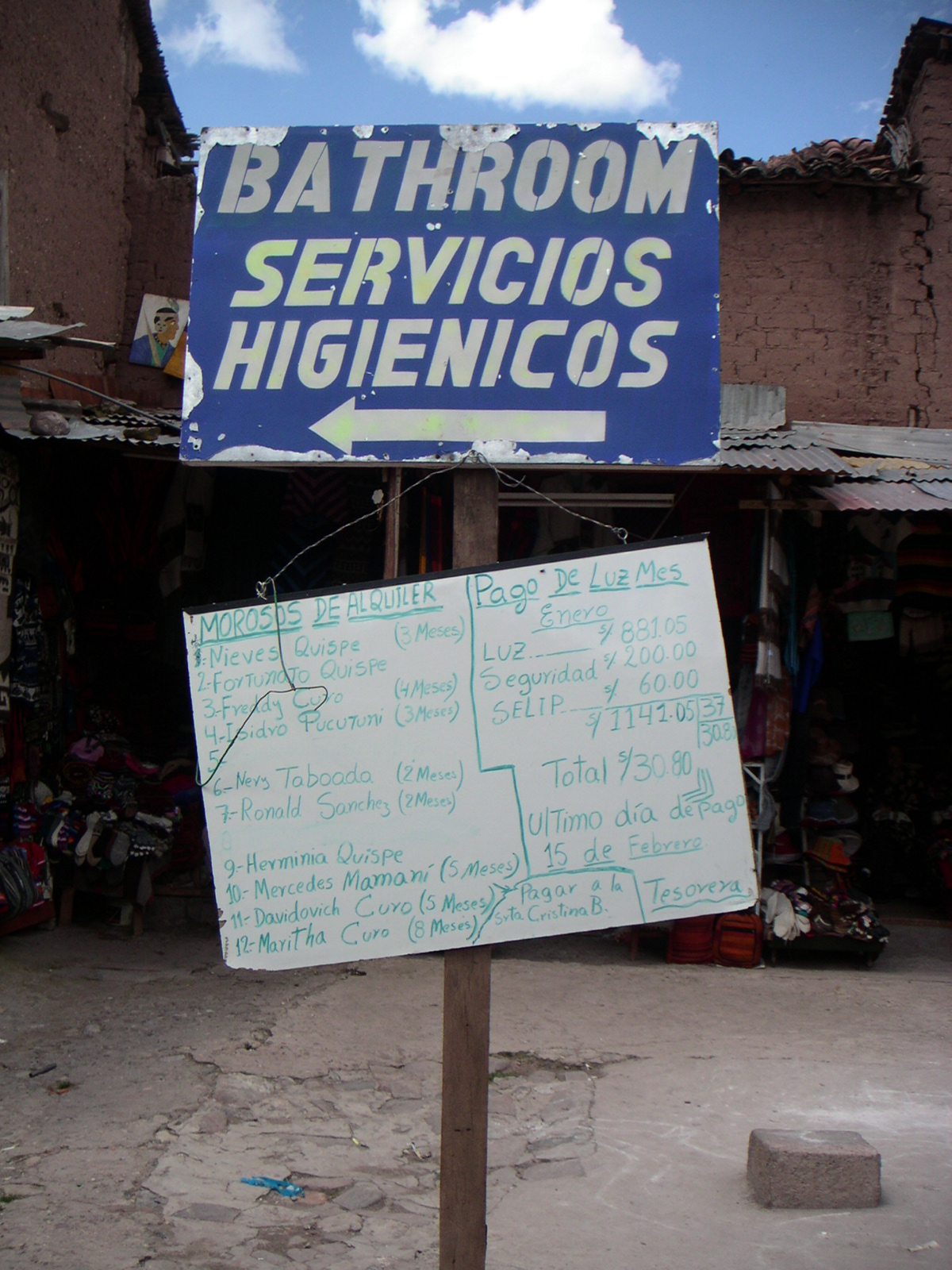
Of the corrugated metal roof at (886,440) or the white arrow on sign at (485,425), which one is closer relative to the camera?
the white arrow on sign at (485,425)

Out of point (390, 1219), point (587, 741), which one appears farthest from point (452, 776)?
point (390, 1219)

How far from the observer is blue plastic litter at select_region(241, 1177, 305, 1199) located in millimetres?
3619

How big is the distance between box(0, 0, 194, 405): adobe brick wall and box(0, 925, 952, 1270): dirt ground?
15.6ft

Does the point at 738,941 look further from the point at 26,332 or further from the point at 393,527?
the point at 26,332

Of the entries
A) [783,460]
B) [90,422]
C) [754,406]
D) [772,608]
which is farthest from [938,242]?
[90,422]

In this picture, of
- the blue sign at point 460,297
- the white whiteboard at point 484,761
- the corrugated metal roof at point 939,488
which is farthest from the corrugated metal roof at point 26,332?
the corrugated metal roof at point 939,488

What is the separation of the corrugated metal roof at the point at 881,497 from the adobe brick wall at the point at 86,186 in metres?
5.62

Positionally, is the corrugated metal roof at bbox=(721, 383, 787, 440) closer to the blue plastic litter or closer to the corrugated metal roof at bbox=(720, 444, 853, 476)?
the corrugated metal roof at bbox=(720, 444, 853, 476)

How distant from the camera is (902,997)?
5910 millimetres

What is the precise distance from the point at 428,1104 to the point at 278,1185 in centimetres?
89

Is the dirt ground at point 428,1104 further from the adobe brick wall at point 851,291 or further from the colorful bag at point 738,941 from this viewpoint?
the adobe brick wall at point 851,291

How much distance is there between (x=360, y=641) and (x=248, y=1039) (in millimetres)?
3312

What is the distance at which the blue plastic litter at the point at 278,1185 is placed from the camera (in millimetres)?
3619

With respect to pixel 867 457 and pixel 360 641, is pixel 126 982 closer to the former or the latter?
pixel 360 641
